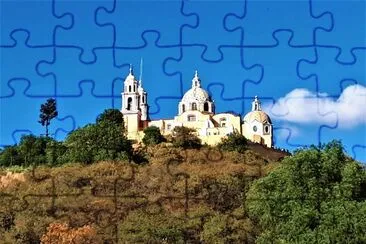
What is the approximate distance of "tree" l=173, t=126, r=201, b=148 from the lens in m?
27.0

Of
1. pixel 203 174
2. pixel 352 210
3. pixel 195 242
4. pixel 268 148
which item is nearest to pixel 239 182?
pixel 203 174

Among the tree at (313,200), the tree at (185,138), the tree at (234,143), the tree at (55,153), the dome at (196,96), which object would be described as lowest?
the tree at (313,200)

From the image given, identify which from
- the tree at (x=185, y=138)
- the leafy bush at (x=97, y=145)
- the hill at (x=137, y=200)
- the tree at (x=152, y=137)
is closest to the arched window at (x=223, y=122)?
the tree at (x=185, y=138)

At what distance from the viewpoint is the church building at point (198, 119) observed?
93.7 ft

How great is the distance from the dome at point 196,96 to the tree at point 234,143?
4.57m

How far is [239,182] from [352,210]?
7.61 meters

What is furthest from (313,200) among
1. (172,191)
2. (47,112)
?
(47,112)

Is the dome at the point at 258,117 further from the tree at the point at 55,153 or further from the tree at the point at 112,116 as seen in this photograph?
the tree at the point at 55,153

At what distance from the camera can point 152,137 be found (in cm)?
2784

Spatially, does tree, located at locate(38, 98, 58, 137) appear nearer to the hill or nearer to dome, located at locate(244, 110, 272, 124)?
the hill

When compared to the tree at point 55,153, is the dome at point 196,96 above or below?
→ above

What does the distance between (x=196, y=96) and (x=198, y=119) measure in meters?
1.63

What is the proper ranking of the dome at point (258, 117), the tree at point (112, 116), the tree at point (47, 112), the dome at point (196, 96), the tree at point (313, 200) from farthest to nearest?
1. the dome at point (196, 96)
2. the dome at point (258, 117)
3. the tree at point (112, 116)
4. the tree at point (47, 112)
5. the tree at point (313, 200)

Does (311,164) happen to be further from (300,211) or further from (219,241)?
(219,241)
